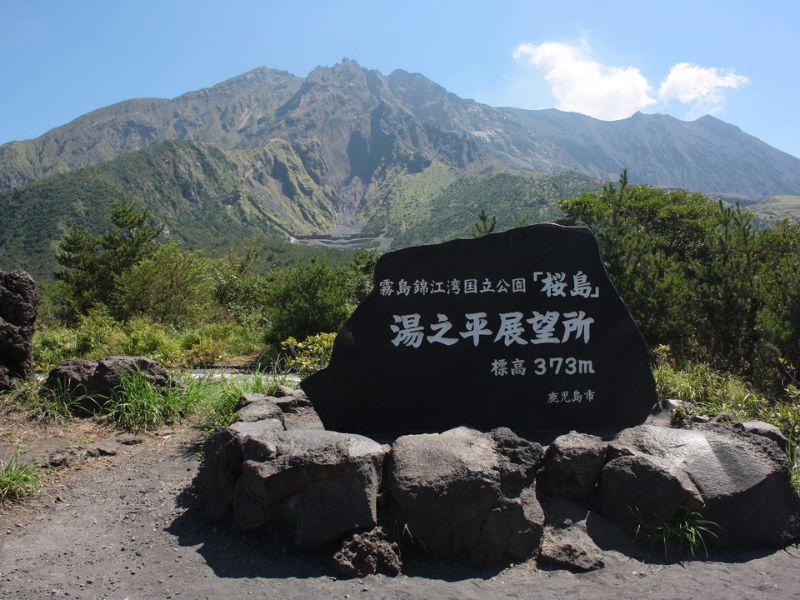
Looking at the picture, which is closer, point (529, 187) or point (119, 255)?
point (119, 255)

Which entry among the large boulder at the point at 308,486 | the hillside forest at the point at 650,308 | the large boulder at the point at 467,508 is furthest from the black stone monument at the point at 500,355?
the hillside forest at the point at 650,308

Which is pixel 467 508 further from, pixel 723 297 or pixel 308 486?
pixel 723 297

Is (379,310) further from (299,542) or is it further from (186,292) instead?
(186,292)

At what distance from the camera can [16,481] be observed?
4270mm

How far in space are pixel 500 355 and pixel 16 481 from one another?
3.79m

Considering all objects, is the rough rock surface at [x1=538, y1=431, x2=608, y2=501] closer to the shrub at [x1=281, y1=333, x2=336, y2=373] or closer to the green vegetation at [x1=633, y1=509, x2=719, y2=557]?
the green vegetation at [x1=633, y1=509, x2=719, y2=557]

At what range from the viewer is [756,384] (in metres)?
7.95

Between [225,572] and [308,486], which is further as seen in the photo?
[308,486]

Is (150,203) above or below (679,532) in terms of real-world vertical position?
above

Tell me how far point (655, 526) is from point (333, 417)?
8.40 feet

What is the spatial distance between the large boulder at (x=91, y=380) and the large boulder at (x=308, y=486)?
274 cm

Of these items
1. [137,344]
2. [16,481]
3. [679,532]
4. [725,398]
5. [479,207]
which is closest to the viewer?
[679,532]

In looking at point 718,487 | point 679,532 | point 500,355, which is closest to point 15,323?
point 500,355

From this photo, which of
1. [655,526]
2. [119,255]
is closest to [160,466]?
[655,526]
